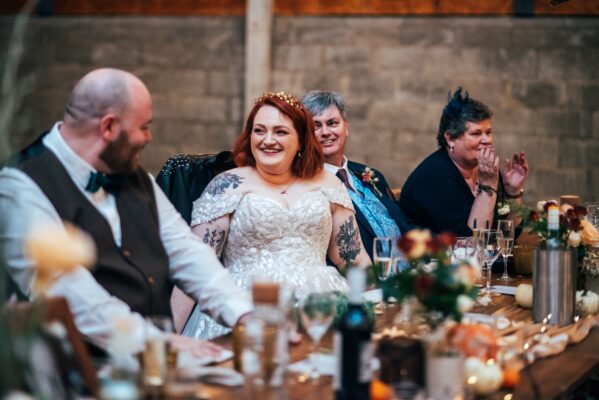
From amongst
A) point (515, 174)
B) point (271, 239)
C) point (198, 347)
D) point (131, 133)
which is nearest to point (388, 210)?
point (515, 174)

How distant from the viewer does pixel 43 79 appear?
8.83 m

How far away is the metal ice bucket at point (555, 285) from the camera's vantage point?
2.95 meters

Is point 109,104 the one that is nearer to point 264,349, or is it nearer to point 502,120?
point 264,349

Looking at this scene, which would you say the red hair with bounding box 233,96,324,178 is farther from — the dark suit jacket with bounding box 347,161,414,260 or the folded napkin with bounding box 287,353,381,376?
the folded napkin with bounding box 287,353,381,376

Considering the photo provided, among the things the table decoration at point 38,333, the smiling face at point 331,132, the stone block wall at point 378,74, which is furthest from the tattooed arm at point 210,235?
the stone block wall at point 378,74

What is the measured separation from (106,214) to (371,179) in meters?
2.39

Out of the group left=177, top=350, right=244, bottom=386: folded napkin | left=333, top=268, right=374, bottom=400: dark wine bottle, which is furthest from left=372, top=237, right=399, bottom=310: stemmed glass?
left=333, top=268, right=374, bottom=400: dark wine bottle

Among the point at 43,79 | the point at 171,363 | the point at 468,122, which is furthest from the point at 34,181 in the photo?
the point at 43,79

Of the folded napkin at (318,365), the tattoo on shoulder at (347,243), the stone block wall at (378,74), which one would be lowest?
the folded napkin at (318,365)

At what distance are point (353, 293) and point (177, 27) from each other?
268 inches

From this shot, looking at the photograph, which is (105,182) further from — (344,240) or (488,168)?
(488,168)

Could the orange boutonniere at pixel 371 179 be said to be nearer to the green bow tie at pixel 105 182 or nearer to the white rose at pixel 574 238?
the white rose at pixel 574 238

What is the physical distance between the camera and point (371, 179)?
501cm

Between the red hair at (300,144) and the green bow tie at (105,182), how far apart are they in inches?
55.3
